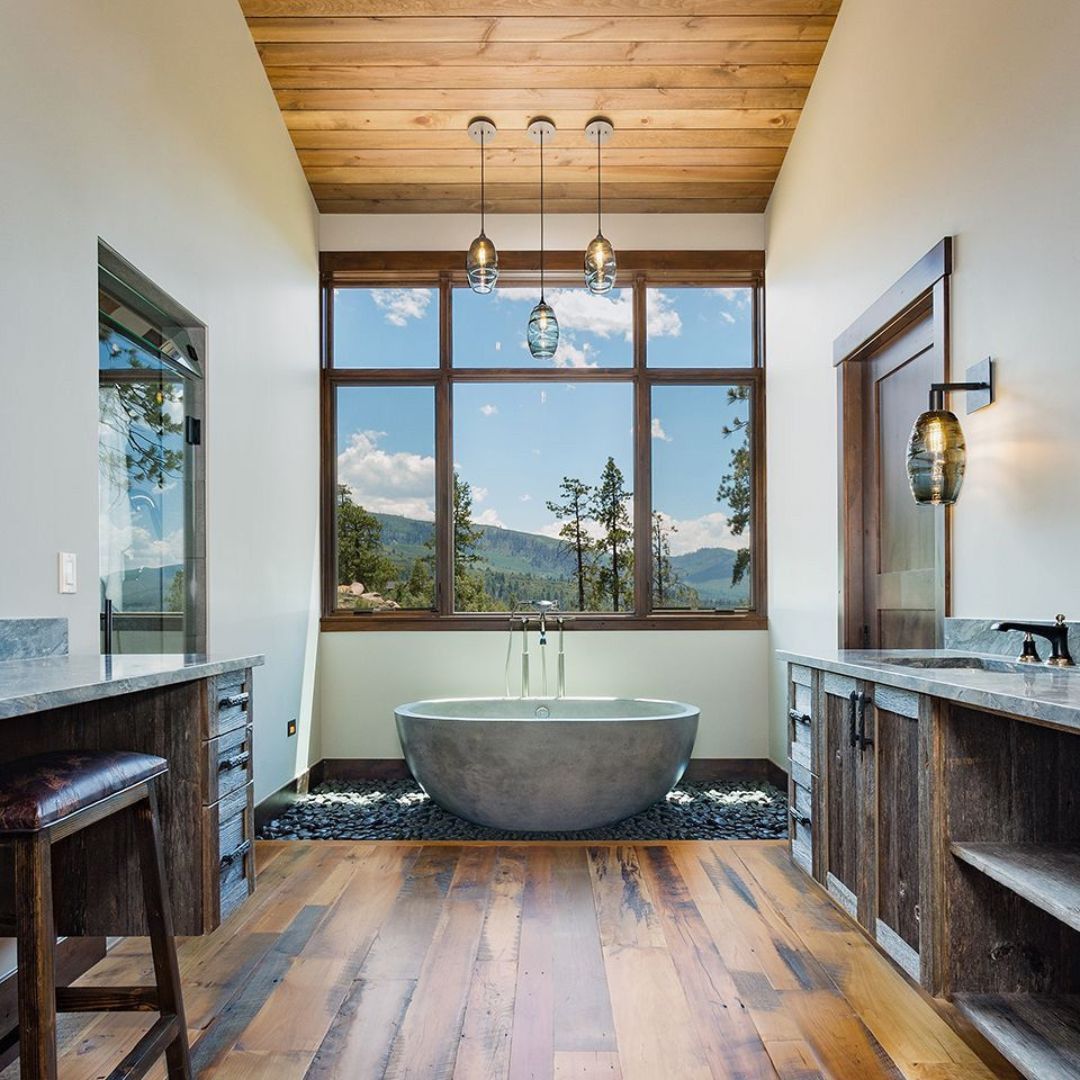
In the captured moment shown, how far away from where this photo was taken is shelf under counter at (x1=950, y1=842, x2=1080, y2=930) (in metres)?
1.65

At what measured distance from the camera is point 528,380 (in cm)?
533

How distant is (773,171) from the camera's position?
16.3 ft

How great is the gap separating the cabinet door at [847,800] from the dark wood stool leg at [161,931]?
1732mm

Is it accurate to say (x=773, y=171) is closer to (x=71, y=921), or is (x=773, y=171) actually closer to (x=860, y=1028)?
(x=860, y=1028)

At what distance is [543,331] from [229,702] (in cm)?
248

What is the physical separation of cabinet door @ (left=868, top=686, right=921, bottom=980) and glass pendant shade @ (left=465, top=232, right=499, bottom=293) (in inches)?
108

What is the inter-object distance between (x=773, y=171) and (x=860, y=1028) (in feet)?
14.0

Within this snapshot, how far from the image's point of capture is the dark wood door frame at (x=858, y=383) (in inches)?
120

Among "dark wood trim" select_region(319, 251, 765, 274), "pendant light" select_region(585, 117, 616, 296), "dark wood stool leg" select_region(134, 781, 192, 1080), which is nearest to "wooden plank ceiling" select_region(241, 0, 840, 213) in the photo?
"dark wood trim" select_region(319, 251, 765, 274)

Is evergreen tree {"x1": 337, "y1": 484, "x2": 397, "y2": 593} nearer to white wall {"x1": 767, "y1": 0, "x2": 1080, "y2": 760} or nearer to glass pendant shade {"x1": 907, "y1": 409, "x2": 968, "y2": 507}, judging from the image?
white wall {"x1": 767, "y1": 0, "x2": 1080, "y2": 760}

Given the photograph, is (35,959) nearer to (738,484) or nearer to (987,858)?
(987,858)

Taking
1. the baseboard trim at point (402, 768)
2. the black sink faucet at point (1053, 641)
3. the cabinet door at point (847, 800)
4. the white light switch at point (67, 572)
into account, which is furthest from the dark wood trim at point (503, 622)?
the black sink faucet at point (1053, 641)

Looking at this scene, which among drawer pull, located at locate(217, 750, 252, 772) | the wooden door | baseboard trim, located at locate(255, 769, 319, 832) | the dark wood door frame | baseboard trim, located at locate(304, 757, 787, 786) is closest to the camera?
drawer pull, located at locate(217, 750, 252, 772)

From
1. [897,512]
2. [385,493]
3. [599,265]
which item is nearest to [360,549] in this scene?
[385,493]
